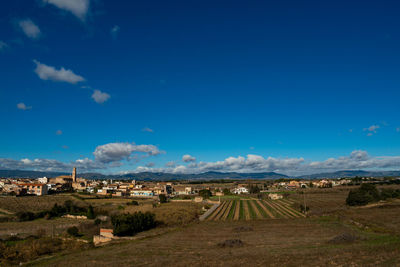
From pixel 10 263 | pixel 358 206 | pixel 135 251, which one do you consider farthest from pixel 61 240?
pixel 358 206

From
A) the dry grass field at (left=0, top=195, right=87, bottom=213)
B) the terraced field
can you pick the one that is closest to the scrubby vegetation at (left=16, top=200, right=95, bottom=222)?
the dry grass field at (left=0, top=195, right=87, bottom=213)

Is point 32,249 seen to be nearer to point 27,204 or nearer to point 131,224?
point 131,224

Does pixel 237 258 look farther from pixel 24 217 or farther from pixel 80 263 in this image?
pixel 24 217

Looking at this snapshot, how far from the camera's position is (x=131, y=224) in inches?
1935

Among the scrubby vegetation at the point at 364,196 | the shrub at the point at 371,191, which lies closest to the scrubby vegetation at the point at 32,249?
the scrubby vegetation at the point at 364,196

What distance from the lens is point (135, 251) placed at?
28328 millimetres

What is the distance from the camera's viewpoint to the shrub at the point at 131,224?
152 feet

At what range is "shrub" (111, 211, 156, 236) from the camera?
4644cm

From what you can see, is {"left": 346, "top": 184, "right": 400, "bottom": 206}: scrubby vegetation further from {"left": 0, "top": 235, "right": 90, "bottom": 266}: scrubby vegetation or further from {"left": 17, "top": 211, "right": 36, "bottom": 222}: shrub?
{"left": 17, "top": 211, "right": 36, "bottom": 222}: shrub

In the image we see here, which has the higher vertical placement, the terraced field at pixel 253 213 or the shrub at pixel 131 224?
the shrub at pixel 131 224

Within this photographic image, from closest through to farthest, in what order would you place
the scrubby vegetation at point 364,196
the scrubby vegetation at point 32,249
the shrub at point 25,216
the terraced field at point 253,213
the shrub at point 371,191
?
the scrubby vegetation at point 32,249
the terraced field at point 253,213
the shrub at point 25,216
the scrubby vegetation at point 364,196
the shrub at point 371,191

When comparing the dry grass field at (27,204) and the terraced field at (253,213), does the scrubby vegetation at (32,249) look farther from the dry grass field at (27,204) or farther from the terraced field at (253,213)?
the dry grass field at (27,204)

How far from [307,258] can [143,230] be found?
38.9m

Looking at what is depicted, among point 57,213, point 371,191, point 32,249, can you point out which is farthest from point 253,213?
point 57,213
